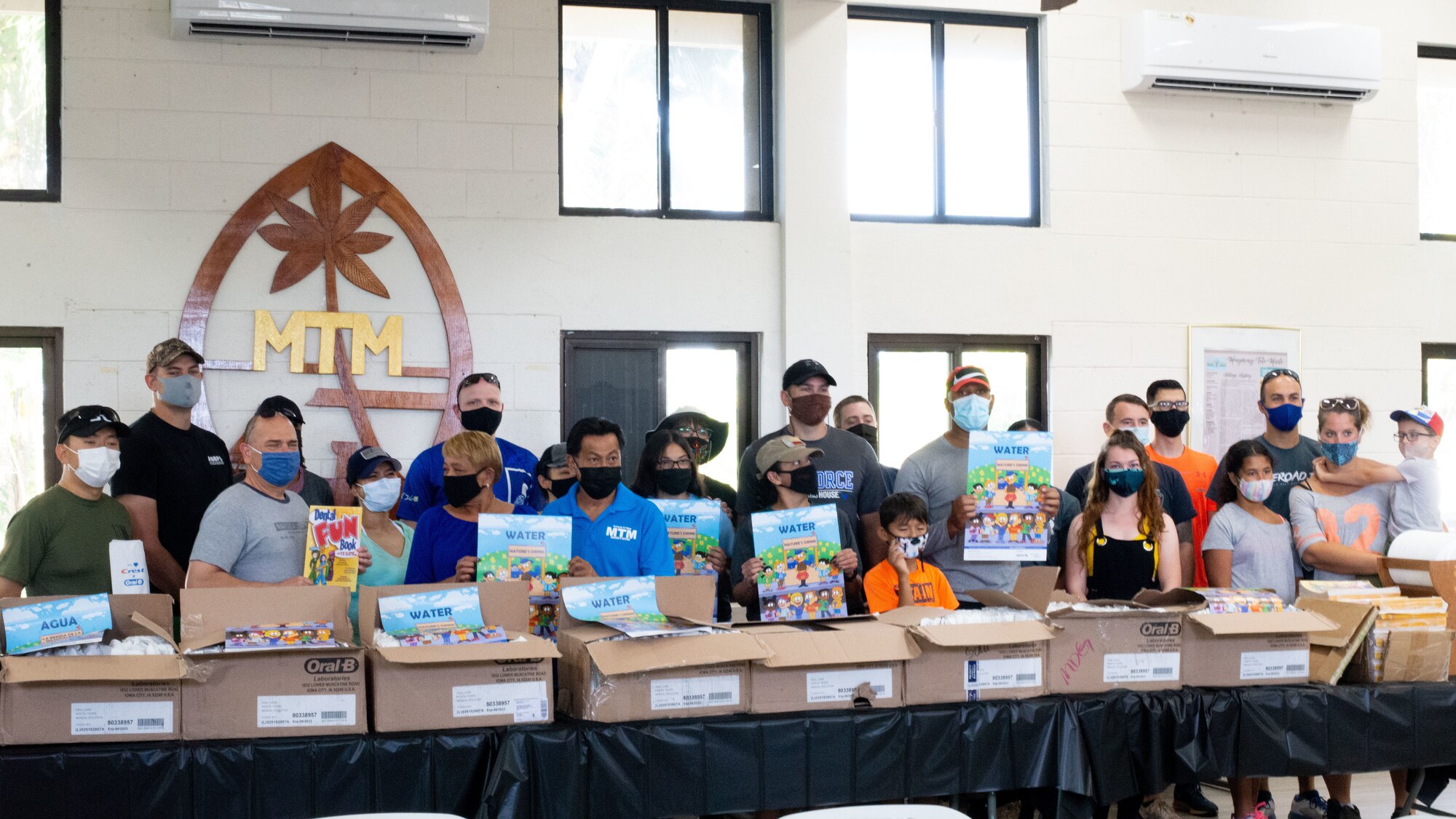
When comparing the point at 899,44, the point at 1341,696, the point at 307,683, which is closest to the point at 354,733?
the point at 307,683

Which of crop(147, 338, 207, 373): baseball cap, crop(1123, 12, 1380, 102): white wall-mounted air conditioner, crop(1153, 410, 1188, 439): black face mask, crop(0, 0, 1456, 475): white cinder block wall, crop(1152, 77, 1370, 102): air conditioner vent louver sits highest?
crop(1123, 12, 1380, 102): white wall-mounted air conditioner

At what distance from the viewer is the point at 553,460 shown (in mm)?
4430

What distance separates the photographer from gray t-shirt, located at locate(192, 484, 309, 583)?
3.32m

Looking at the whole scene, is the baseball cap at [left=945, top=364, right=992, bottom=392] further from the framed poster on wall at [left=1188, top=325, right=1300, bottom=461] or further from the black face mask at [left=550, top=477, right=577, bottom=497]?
the framed poster on wall at [left=1188, top=325, right=1300, bottom=461]

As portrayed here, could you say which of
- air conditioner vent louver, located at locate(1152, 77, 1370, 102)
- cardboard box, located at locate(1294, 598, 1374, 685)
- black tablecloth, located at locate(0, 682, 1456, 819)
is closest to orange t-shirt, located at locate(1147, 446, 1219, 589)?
cardboard box, located at locate(1294, 598, 1374, 685)

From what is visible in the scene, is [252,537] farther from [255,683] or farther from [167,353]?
[167,353]

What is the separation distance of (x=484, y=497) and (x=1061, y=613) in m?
1.75

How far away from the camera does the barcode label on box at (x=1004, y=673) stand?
3164 millimetres

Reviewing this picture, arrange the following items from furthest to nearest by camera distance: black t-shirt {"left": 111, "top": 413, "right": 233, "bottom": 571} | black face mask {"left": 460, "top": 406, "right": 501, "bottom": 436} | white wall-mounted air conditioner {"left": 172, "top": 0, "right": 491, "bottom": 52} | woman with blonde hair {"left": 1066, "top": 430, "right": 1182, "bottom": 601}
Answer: white wall-mounted air conditioner {"left": 172, "top": 0, "right": 491, "bottom": 52} < black face mask {"left": 460, "top": 406, "right": 501, "bottom": 436} < black t-shirt {"left": 111, "top": 413, "right": 233, "bottom": 571} < woman with blonde hair {"left": 1066, "top": 430, "right": 1182, "bottom": 601}

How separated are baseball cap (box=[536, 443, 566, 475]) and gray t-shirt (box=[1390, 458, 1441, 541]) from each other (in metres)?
3.02

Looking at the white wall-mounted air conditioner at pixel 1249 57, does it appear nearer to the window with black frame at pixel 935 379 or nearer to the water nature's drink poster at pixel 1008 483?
the window with black frame at pixel 935 379

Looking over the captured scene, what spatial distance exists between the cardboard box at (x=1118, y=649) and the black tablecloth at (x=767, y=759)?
2.3 inches

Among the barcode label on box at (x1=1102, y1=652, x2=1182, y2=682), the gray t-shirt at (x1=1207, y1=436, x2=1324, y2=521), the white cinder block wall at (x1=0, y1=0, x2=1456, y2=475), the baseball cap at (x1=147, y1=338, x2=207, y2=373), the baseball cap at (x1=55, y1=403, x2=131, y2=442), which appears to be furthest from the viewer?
the white cinder block wall at (x1=0, y1=0, x2=1456, y2=475)

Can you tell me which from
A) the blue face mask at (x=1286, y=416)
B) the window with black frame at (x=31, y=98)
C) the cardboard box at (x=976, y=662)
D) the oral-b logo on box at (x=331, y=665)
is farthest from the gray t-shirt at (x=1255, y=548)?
the window with black frame at (x=31, y=98)
